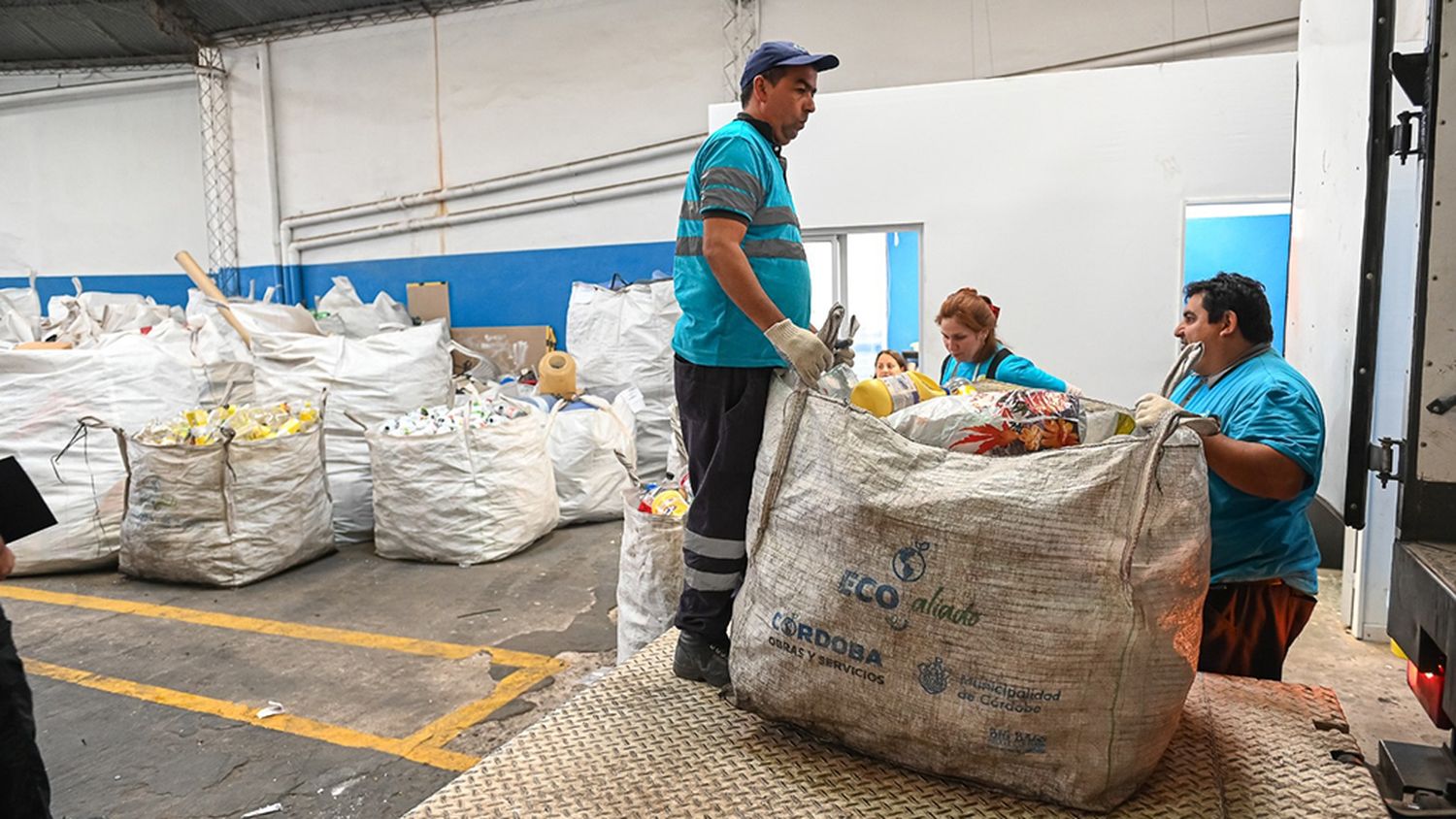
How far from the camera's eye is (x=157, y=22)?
25.4 feet

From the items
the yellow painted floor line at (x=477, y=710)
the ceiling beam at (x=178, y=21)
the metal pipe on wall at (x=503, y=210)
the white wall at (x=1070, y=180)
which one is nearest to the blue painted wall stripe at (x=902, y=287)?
the white wall at (x=1070, y=180)

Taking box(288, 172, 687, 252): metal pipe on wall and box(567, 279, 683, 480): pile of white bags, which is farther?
box(288, 172, 687, 252): metal pipe on wall

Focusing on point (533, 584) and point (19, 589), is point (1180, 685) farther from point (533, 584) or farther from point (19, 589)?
point (19, 589)

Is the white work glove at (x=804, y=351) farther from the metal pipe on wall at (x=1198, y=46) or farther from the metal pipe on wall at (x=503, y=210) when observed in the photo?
the metal pipe on wall at (x=503, y=210)

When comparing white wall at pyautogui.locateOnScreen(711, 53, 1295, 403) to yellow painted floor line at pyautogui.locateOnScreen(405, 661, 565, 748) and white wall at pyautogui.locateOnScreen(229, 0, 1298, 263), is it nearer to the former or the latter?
white wall at pyautogui.locateOnScreen(229, 0, 1298, 263)

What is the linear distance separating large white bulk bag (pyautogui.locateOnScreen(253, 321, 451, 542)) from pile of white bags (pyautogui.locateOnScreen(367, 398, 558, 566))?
42cm

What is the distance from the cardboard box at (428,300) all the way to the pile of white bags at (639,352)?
8.45 ft

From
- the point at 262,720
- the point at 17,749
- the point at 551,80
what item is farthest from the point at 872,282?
the point at 17,749

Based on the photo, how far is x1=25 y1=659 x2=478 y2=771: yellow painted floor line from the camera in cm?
240

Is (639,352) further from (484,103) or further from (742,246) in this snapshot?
(742,246)

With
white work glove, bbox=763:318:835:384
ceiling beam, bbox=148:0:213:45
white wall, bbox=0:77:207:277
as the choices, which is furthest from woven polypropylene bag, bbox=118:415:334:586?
white wall, bbox=0:77:207:277

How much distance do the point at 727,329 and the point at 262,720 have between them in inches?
80.1

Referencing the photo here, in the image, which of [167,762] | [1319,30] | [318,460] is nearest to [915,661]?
[167,762]

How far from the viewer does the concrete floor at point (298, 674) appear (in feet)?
7.52
